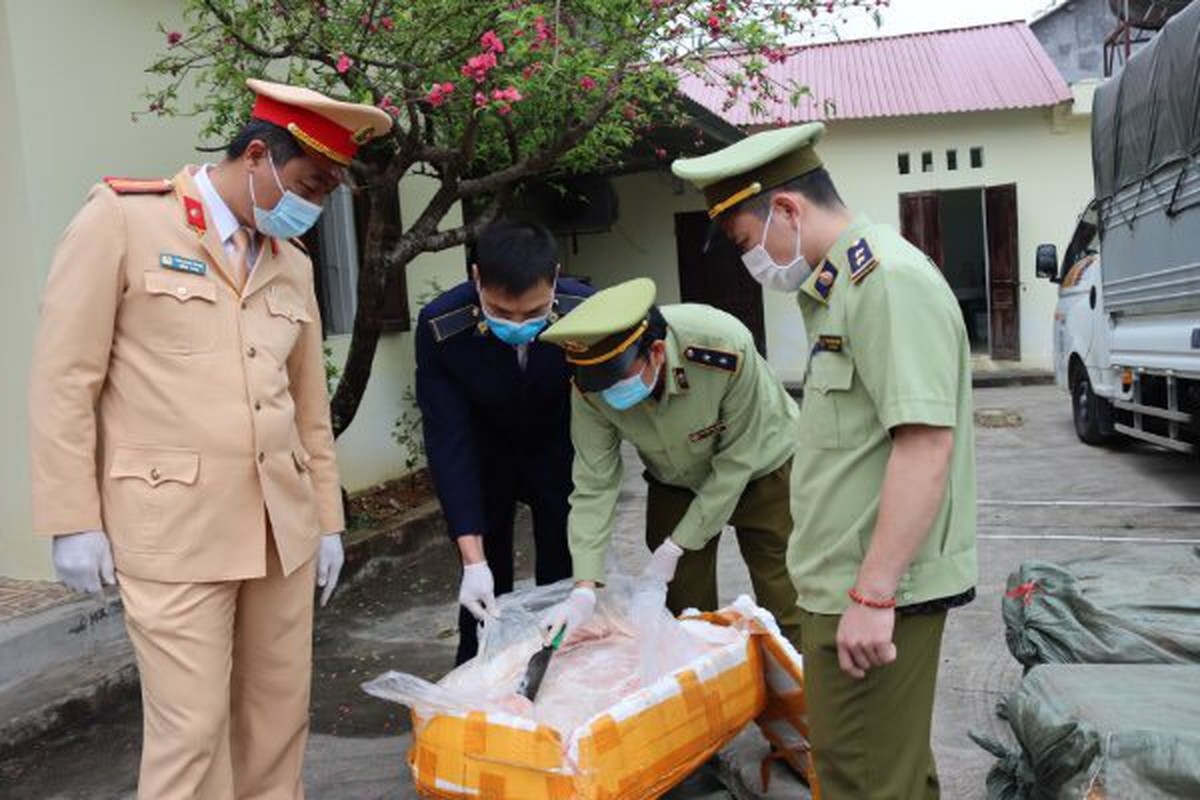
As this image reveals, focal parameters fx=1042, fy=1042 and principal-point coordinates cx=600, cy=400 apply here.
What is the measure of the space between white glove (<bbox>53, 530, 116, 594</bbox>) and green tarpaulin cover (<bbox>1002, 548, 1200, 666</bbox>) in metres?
2.33

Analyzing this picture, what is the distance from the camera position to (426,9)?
3.84 m

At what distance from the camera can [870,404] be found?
1.81 m

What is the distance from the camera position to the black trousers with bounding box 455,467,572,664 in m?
3.13

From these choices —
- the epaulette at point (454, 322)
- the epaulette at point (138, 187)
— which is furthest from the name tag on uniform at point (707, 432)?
→ the epaulette at point (138, 187)

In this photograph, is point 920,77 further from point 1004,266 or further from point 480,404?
point 480,404

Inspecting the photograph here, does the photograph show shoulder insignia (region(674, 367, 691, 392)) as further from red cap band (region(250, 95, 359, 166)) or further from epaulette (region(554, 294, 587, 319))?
red cap band (region(250, 95, 359, 166))

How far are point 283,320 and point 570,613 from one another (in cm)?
100

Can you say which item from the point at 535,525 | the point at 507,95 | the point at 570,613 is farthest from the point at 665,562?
the point at 507,95

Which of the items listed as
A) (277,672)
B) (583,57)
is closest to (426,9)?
(583,57)

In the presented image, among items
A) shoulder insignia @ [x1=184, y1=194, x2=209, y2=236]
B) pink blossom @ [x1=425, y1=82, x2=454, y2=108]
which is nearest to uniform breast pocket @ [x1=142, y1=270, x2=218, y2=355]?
shoulder insignia @ [x1=184, y1=194, x2=209, y2=236]

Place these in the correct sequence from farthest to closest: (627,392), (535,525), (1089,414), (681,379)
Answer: (1089,414) → (535,525) → (681,379) → (627,392)

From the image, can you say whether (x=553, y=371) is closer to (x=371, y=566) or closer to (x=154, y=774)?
(x=154, y=774)

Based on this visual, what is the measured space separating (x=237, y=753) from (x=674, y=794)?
1.14 m

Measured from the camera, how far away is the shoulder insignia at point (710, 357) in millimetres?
2658
